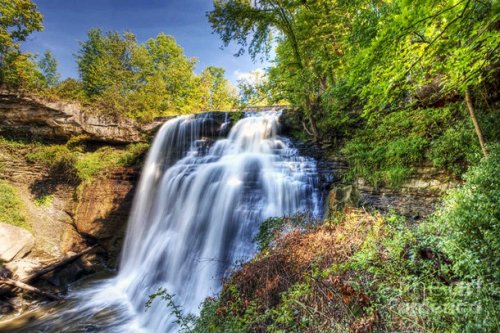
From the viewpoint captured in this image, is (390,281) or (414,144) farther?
(414,144)

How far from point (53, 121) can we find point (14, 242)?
5870 millimetres

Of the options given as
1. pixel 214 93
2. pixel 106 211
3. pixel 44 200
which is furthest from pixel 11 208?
pixel 214 93

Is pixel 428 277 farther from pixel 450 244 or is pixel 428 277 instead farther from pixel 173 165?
pixel 173 165

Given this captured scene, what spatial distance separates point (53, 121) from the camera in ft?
38.3

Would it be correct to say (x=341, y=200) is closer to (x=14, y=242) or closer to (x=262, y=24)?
(x=262, y=24)

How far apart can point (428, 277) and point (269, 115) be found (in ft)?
36.2

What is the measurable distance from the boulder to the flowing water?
9.14 feet

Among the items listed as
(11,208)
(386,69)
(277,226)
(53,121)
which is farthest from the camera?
(53,121)

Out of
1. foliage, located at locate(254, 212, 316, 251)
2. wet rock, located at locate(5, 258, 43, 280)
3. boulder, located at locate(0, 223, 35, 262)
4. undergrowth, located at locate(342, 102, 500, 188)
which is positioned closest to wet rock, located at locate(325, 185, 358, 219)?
foliage, located at locate(254, 212, 316, 251)

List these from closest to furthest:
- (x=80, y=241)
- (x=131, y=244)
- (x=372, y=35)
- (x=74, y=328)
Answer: (x=372, y=35) < (x=74, y=328) < (x=131, y=244) < (x=80, y=241)

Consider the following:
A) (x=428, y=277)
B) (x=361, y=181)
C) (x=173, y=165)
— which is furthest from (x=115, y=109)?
(x=428, y=277)

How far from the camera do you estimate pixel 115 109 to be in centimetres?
1288

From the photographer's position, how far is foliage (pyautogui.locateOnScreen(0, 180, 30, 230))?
976 centimetres

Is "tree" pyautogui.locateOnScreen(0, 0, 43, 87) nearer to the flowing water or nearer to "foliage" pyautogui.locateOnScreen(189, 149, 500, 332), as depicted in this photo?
the flowing water
